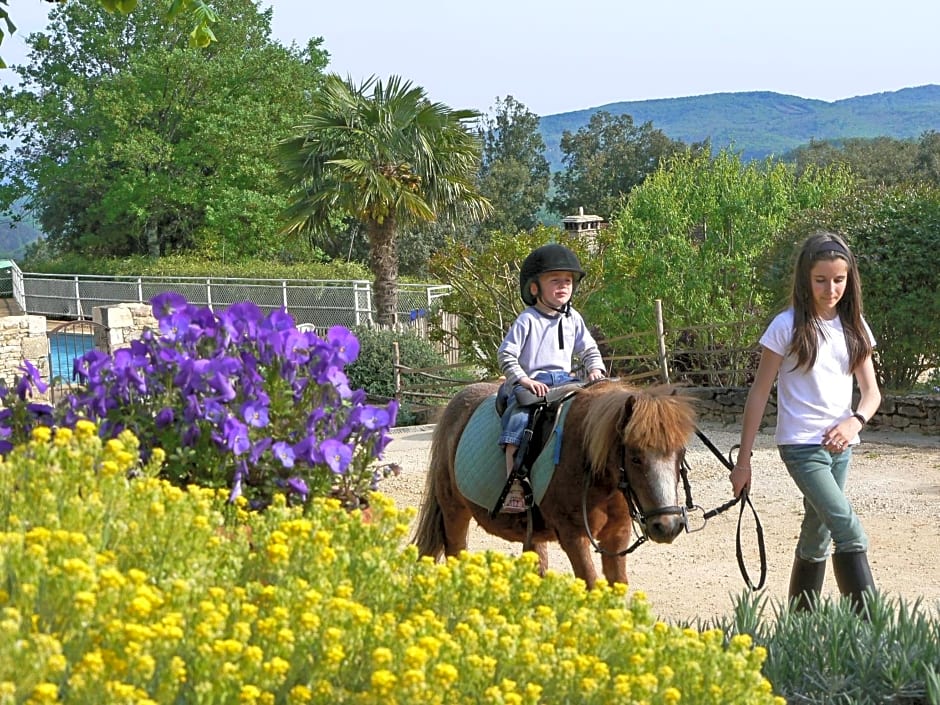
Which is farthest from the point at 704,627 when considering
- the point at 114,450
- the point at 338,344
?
the point at 114,450

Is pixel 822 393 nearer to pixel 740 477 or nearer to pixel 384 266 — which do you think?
pixel 740 477

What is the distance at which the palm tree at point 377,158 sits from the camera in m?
21.9

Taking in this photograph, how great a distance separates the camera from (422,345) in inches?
802

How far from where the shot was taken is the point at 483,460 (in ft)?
18.6

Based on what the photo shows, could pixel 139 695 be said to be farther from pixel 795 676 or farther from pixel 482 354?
pixel 482 354

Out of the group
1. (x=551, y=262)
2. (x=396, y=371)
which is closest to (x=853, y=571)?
(x=551, y=262)

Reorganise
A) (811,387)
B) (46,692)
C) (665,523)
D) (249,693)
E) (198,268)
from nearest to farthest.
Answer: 1. (46,692)
2. (249,693)
3. (665,523)
4. (811,387)
5. (198,268)

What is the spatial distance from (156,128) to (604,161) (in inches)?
1594

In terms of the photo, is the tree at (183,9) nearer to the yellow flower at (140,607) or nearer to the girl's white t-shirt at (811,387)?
the girl's white t-shirt at (811,387)

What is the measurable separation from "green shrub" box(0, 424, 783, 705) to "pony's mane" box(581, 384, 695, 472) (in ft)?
6.15

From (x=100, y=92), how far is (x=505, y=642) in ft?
145

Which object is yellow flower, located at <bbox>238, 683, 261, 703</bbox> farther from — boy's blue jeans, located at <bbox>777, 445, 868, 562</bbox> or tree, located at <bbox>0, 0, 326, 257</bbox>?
tree, located at <bbox>0, 0, 326, 257</bbox>

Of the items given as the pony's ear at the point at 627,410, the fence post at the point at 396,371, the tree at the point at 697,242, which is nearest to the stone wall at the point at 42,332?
the fence post at the point at 396,371

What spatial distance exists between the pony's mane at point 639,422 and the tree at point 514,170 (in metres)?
57.8
